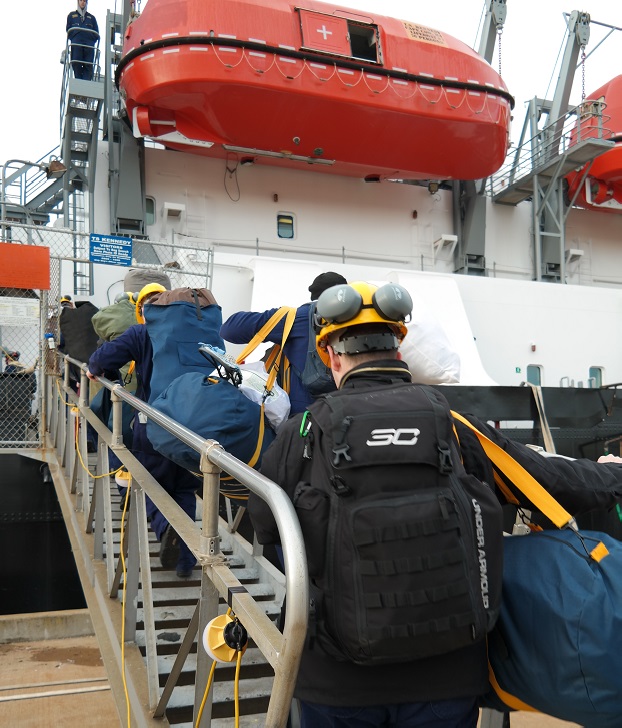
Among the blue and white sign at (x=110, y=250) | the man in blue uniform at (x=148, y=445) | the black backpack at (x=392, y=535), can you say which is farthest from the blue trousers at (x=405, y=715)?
the blue and white sign at (x=110, y=250)

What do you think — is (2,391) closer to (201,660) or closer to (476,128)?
(201,660)

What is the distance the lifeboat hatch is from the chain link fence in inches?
149

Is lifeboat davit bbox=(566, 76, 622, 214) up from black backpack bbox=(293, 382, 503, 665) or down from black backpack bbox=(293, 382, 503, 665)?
up

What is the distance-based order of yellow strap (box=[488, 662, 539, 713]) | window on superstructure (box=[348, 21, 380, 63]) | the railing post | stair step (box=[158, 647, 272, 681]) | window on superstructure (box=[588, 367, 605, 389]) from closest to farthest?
yellow strap (box=[488, 662, 539, 713]) < the railing post < stair step (box=[158, 647, 272, 681]) < window on superstructure (box=[348, 21, 380, 63]) < window on superstructure (box=[588, 367, 605, 389])

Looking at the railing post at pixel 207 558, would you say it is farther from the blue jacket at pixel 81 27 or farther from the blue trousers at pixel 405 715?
the blue jacket at pixel 81 27

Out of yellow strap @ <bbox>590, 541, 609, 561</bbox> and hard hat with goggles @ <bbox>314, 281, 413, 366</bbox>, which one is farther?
hard hat with goggles @ <bbox>314, 281, 413, 366</bbox>

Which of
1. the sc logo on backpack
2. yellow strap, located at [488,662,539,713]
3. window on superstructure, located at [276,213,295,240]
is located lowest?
yellow strap, located at [488,662,539,713]

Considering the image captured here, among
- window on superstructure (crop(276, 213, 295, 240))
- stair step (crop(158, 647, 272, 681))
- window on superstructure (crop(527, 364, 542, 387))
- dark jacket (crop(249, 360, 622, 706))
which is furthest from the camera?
window on superstructure (crop(276, 213, 295, 240))

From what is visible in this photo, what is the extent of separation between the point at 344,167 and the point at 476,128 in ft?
7.67

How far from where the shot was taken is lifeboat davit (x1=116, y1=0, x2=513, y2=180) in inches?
358

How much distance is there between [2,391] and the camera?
24.5 ft

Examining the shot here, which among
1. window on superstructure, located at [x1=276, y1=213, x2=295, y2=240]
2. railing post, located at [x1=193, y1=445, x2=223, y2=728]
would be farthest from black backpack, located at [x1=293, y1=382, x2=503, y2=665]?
window on superstructure, located at [x1=276, y1=213, x2=295, y2=240]

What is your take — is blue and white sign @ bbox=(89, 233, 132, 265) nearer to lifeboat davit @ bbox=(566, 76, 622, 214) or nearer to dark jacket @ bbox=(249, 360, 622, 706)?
dark jacket @ bbox=(249, 360, 622, 706)

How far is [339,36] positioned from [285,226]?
3.24m
